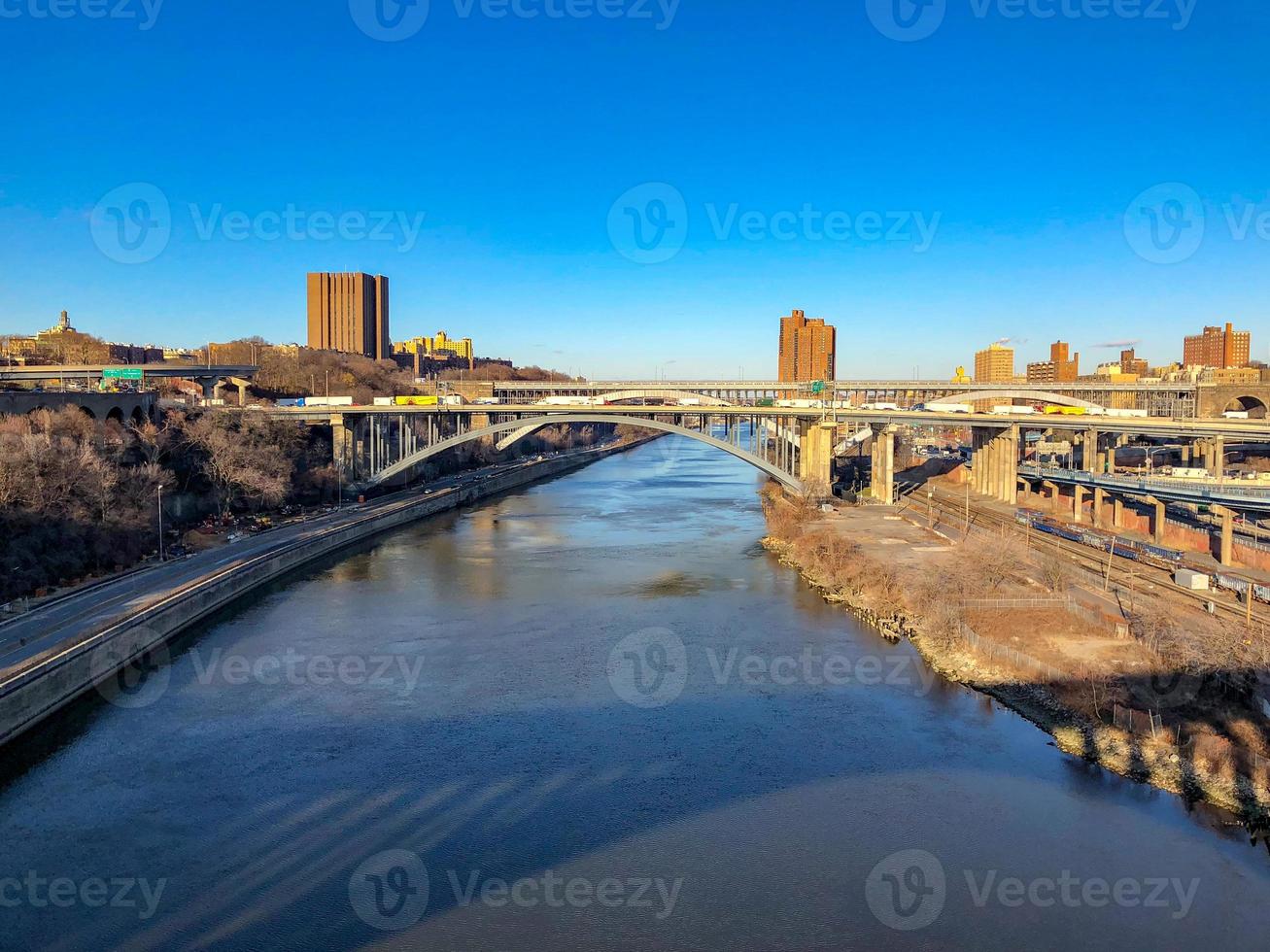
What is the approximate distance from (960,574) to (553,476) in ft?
123

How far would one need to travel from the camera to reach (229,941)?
7402 millimetres

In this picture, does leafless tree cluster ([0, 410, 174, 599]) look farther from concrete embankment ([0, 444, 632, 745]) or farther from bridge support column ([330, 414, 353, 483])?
bridge support column ([330, 414, 353, 483])

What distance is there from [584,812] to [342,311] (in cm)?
8810

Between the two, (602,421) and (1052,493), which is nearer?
(602,421)

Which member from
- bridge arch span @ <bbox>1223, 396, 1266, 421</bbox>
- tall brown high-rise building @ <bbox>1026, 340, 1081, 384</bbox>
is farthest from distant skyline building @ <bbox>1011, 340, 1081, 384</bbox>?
bridge arch span @ <bbox>1223, 396, 1266, 421</bbox>

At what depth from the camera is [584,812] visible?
377 inches

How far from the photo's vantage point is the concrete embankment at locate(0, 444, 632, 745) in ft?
37.3

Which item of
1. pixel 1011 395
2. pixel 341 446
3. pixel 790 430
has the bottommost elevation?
pixel 341 446

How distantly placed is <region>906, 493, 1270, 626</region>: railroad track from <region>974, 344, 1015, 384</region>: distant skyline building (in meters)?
81.3

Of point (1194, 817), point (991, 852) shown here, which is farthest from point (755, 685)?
point (1194, 817)

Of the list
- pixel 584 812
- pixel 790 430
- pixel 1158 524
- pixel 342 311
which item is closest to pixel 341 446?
pixel 790 430

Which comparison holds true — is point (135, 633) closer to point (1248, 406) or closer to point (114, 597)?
point (114, 597)

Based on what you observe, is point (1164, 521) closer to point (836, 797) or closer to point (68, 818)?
point (836, 797)

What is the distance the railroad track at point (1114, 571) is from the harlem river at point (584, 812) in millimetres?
5047
